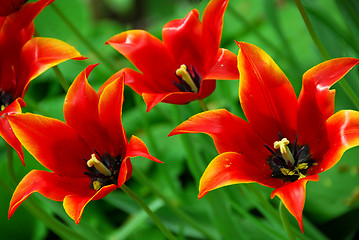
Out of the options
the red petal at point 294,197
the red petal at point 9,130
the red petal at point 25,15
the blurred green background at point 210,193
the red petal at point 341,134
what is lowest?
the blurred green background at point 210,193

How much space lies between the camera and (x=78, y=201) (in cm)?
57

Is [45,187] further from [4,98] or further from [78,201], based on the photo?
[4,98]

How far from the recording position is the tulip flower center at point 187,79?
70 cm

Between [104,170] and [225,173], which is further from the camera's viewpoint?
[104,170]

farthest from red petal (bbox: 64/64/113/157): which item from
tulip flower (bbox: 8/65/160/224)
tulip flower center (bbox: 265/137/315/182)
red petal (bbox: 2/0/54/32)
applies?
tulip flower center (bbox: 265/137/315/182)

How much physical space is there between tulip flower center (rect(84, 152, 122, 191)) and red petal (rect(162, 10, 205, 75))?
152 millimetres

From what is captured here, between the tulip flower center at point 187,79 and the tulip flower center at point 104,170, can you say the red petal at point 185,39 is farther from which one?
the tulip flower center at point 104,170

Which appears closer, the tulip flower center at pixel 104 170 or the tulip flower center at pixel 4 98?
the tulip flower center at pixel 104 170

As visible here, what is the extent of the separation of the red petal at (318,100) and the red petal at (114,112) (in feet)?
0.64

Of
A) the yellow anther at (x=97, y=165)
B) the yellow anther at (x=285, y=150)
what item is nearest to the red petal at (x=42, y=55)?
the yellow anther at (x=97, y=165)

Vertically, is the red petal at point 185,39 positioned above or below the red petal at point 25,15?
below

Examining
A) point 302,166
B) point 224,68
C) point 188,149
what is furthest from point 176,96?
point 188,149

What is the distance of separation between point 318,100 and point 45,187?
0.30m

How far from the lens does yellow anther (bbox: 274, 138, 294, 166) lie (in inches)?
24.3
